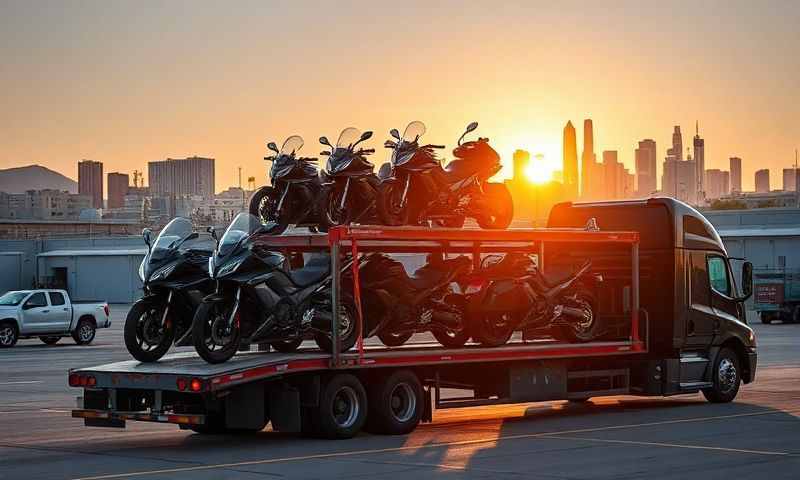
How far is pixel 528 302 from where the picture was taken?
19.2 meters

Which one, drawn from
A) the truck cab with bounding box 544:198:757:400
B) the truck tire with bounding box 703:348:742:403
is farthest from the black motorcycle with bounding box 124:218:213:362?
the truck tire with bounding box 703:348:742:403

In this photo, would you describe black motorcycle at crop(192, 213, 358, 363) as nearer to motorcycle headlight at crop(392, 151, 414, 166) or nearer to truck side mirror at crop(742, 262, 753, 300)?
motorcycle headlight at crop(392, 151, 414, 166)

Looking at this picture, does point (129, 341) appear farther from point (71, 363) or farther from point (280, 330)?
point (71, 363)

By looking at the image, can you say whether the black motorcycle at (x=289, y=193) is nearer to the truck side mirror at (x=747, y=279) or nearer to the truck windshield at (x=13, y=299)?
the truck side mirror at (x=747, y=279)

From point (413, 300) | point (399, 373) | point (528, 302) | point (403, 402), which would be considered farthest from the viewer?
point (528, 302)

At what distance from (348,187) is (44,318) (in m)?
25.9

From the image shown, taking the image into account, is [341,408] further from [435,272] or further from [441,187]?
[441,187]

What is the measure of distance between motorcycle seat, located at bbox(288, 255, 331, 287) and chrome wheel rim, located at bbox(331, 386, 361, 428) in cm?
143

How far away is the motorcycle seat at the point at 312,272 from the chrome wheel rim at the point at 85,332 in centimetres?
2657

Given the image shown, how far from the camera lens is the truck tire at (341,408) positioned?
53.2ft

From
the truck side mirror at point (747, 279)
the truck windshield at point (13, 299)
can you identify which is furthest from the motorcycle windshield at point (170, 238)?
the truck windshield at point (13, 299)

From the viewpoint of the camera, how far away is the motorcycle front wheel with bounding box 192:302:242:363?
15680mm

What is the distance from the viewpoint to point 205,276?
16922 millimetres

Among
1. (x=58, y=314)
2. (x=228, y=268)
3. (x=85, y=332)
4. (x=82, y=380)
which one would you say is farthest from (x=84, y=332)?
(x=228, y=268)
